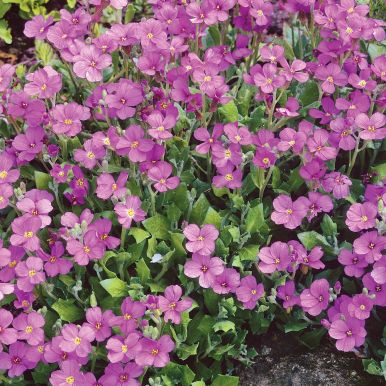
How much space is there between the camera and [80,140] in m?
3.80

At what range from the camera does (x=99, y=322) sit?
2955mm

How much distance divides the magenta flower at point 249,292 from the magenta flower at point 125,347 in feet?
1.77

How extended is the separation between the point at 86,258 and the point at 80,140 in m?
0.99

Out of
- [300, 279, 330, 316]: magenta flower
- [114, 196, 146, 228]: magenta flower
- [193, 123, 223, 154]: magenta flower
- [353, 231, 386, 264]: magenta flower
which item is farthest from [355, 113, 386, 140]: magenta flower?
[114, 196, 146, 228]: magenta flower

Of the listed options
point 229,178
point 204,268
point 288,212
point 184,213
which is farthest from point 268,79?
point 204,268

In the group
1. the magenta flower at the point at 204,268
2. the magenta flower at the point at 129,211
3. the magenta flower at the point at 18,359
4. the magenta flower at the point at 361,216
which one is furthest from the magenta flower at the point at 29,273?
the magenta flower at the point at 361,216

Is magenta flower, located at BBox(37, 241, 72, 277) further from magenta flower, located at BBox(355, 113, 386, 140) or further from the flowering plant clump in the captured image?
magenta flower, located at BBox(355, 113, 386, 140)

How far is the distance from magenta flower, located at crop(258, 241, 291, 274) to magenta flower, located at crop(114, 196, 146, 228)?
591 mm

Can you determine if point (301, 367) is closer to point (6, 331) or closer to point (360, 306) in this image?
point (360, 306)

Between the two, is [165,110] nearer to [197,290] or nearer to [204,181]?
[204,181]

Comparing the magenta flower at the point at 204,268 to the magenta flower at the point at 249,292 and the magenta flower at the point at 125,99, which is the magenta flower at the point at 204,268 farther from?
the magenta flower at the point at 125,99

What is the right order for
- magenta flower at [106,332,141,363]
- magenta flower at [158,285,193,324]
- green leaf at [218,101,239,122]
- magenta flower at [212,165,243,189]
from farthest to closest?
green leaf at [218,101,239,122], magenta flower at [212,165,243,189], magenta flower at [158,285,193,324], magenta flower at [106,332,141,363]

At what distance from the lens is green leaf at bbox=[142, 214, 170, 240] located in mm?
3328

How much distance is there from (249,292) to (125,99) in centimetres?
111
